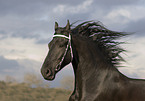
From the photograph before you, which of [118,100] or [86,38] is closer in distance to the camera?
[118,100]

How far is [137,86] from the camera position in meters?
5.61

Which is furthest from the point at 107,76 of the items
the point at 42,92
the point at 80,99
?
the point at 42,92

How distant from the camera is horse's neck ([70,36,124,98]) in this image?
206 inches

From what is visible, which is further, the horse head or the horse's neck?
the horse's neck

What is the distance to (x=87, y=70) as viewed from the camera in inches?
209

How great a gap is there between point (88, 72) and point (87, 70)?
0.05 metres

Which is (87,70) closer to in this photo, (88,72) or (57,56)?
(88,72)

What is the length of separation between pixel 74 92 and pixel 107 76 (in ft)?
2.80

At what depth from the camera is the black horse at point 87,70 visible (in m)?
5.18

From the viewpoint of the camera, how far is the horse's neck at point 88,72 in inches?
206

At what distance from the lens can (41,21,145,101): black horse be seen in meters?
5.18

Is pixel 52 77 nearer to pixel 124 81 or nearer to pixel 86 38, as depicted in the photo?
pixel 86 38

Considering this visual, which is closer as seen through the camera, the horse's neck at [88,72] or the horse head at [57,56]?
the horse head at [57,56]

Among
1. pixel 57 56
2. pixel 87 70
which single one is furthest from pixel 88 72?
pixel 57 56
